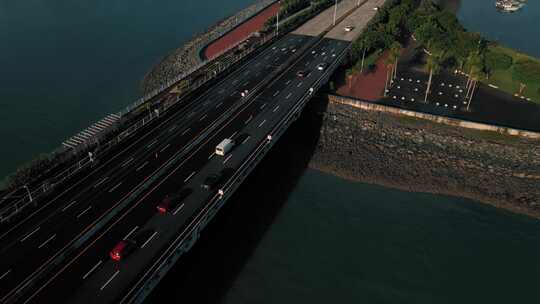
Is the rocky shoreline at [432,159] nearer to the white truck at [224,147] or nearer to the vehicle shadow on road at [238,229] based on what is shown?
the vehicle shadow on road at [238,229]

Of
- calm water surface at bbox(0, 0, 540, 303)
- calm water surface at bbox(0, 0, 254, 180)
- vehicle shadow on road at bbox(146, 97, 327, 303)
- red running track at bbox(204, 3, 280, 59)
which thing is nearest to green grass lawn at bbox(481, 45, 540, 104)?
calm water surface at bbox(0, 0, 540, 303)

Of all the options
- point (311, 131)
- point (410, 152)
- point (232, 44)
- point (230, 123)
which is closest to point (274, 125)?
point (230, 123)

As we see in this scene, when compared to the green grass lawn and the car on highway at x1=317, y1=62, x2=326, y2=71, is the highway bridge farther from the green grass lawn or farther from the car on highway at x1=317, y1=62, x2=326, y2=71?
the green grass lawn

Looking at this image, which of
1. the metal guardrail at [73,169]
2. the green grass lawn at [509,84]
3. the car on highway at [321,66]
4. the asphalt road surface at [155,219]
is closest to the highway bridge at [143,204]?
the asphalt road surface at [155,219]

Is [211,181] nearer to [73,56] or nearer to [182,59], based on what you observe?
[182,59]

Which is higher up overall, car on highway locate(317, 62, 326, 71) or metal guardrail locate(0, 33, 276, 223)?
car on highway locate(317, 62, 326, 71)

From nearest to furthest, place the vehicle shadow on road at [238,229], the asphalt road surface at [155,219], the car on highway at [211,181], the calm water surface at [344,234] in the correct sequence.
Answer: the asphalt road surface at [155,219], the vehicle shadow on road at [238,229], the calm water surface at [344,234], the car on highway at [211,181]
